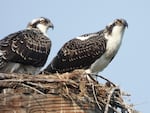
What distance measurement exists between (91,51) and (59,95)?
4.21 meters

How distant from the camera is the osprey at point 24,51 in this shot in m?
9.85

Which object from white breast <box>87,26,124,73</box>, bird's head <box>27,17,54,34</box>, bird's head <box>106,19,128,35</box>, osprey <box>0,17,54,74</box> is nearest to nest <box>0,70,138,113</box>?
osprey <box>0,17,54,74</box>

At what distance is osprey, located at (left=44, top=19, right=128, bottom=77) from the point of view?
10688 millimetres

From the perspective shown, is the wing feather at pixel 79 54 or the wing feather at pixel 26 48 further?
the wing feather at pixel 79 54

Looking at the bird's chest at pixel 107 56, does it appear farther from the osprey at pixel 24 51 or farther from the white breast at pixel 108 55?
the osprey at pixel 24 51

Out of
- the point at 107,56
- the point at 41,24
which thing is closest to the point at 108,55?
the point at 107,56

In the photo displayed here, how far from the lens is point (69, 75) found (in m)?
8.52

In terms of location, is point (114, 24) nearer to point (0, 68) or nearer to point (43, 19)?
point (43, 19)

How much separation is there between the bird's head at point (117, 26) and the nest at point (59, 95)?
2443mm

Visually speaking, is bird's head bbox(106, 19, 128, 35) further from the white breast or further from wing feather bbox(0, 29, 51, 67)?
wing feather bbox(0, 29, 51, 67)

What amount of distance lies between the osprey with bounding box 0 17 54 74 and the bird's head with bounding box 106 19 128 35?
1421mm

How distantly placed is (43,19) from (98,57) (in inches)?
63.2

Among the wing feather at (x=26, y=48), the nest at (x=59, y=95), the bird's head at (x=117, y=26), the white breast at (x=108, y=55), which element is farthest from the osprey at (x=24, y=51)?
the nest at (x=59, y=95)

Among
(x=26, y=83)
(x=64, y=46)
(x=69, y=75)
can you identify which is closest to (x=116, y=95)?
(x=69, y=75)
